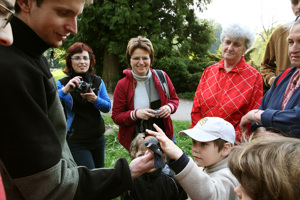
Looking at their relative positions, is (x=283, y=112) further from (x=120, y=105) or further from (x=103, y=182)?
(x=120, y=105)

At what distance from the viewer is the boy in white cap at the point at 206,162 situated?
5.05 ft

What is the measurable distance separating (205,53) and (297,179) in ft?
52.1

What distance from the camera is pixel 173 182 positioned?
2307mm

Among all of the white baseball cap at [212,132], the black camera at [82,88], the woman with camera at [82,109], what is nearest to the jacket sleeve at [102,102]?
the woman with camera at [82,109]

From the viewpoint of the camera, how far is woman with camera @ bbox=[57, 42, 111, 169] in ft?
9.52

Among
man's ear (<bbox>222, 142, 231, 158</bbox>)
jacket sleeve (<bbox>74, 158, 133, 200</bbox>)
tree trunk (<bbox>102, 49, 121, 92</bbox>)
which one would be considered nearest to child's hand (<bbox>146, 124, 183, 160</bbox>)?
jacket sleeve (<bbox>74, 158, 133, 200</bbox>)

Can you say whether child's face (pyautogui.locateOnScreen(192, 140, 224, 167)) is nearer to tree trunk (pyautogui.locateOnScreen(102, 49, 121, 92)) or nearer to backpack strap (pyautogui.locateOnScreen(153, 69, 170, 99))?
backpack strap (pyautogui.locateOnScreen(153, 69, 170, 99))

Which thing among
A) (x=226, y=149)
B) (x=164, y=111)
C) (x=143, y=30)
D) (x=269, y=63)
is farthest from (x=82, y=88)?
(x=143, y=30)

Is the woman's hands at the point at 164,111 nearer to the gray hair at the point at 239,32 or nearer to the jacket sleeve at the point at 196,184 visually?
the gray hair at the point at 239,32

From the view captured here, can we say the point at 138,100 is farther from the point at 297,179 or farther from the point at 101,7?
the point at 101,7

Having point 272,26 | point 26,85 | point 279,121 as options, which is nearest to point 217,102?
point 279,121

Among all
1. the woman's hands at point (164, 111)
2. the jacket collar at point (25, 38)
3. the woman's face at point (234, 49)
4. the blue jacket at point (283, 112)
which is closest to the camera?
the jacket collar at point (25, 38)

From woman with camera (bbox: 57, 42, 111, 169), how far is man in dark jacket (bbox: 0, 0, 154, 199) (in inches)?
62.2

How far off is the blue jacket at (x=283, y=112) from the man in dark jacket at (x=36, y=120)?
1403mm
